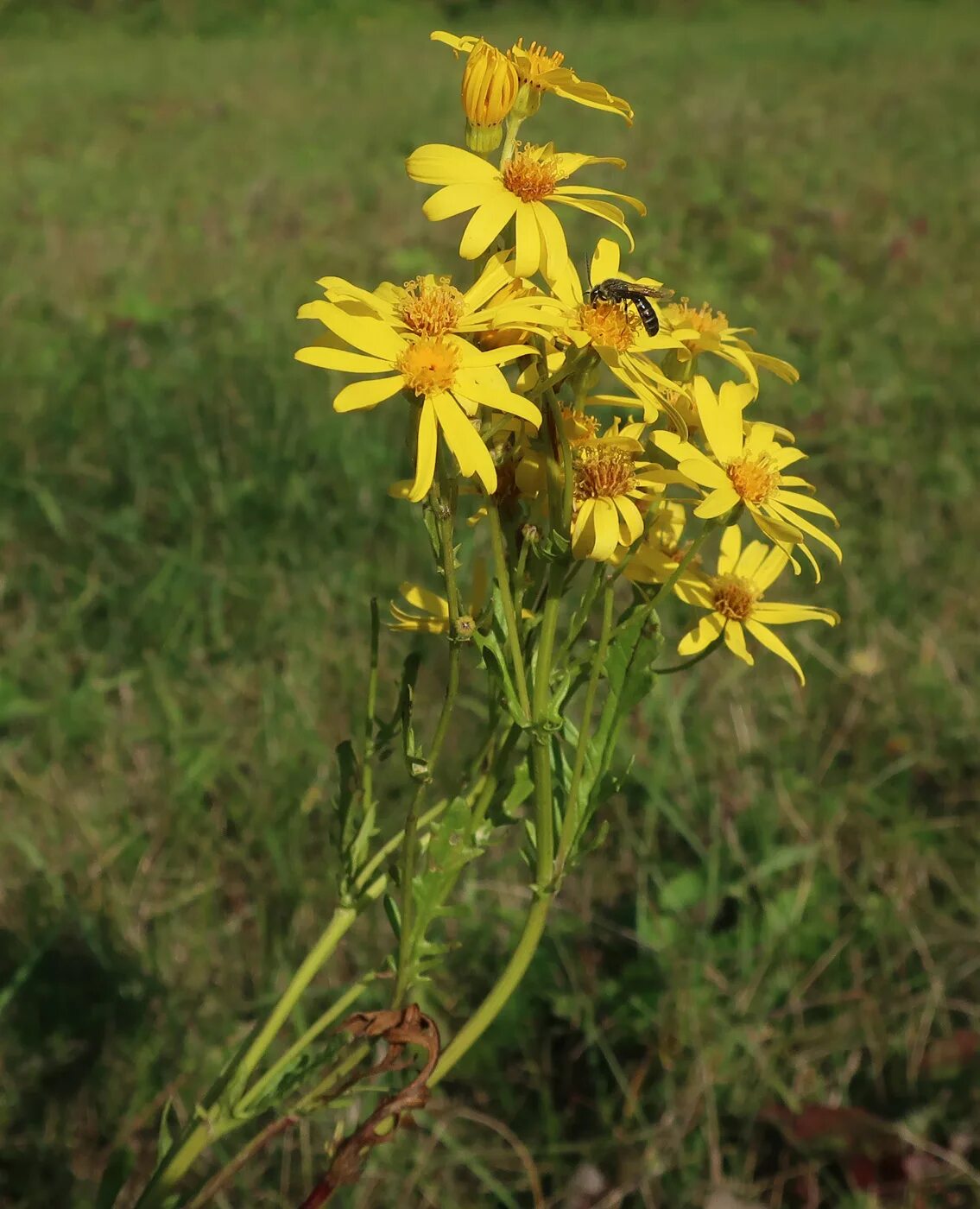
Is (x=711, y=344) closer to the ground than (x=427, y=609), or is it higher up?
higher up

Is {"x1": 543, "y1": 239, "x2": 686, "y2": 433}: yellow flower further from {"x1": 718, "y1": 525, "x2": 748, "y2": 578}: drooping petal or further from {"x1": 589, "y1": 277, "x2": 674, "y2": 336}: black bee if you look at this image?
{"x1": 718, "y1": 525, "x2": 748, "y2": 578}: drooping petal

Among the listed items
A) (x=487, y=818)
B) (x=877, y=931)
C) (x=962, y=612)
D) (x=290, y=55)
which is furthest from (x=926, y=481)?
(x=290, y=55)

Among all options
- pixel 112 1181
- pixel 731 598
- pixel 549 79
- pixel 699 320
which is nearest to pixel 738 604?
pixel 731 598

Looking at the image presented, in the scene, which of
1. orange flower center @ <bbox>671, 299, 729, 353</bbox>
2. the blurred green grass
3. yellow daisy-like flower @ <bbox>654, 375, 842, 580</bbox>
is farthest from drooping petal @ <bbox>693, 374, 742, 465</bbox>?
the blurred green grass

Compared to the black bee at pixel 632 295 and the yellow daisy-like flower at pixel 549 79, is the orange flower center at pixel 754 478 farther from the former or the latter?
the yellow daisy-like flower at pixel 549 79

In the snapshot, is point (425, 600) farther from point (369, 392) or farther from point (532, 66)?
point (532, 66)

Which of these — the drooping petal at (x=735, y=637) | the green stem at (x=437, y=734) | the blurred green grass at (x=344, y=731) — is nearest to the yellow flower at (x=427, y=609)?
the green stem at (x=437, y=734)
